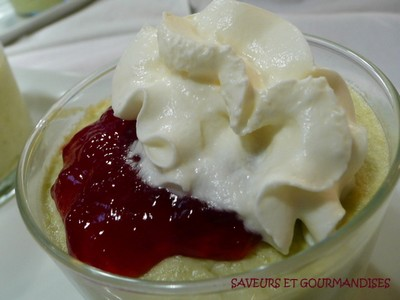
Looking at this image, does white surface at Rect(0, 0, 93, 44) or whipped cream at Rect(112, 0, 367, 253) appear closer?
whipped cream at Rect(112, 0, 367, 253)

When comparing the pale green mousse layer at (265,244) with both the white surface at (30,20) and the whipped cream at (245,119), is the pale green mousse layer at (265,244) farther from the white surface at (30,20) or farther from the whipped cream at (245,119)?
the white surface at (30,20)

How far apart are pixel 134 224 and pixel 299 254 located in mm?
260

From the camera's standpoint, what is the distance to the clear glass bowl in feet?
2.36

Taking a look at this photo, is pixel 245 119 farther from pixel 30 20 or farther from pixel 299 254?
pixel 30 20

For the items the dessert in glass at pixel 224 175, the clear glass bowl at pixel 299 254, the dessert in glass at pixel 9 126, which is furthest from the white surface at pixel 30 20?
the dessert in glass at pixel 224 175

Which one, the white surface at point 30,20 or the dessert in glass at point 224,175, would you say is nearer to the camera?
the dessert in glass at point 224,175

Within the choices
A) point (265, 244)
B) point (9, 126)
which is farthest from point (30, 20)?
point (265, 244)

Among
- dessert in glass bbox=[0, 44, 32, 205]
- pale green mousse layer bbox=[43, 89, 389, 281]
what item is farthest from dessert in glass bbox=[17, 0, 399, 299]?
dessert in glass bbox=[0, 44, 32, 205]

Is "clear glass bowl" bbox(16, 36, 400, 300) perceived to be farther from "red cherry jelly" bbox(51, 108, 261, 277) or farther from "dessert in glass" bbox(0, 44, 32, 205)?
"dessert in glass" bbox(0, 44, 32, 205)

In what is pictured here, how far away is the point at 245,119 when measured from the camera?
0.83m

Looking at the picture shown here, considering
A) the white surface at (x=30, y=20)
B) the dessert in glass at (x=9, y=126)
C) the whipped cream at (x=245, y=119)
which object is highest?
the whipped cream at (x=245, y=119)

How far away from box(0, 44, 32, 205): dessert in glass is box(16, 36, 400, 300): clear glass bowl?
0.50 metres

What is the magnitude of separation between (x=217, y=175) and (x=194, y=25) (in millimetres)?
301

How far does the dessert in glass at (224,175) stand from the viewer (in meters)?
0.77
